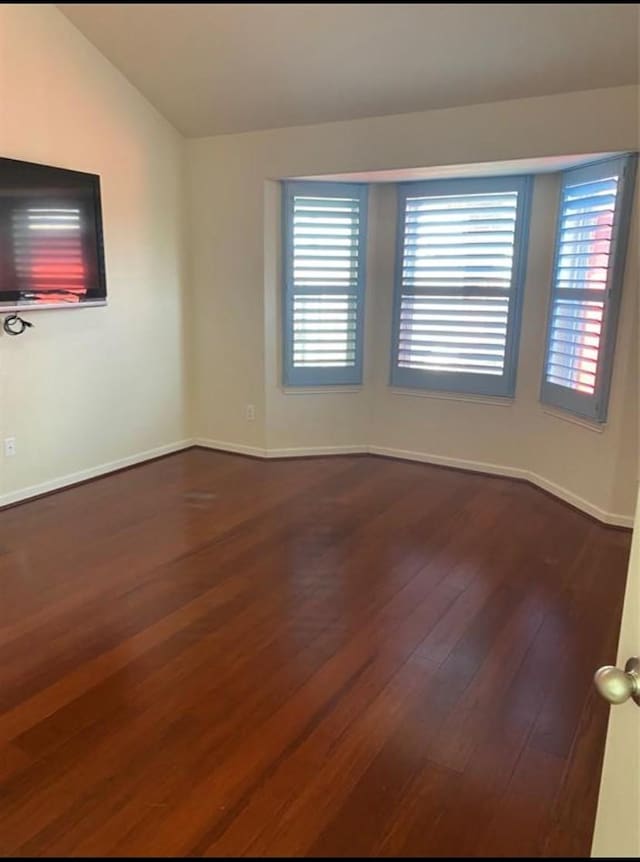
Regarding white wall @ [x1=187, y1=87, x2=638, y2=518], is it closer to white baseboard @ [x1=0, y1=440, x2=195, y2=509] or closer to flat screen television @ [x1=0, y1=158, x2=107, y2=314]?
white baseboard @ [x1=0, y1=440, x2=195, y2=509]

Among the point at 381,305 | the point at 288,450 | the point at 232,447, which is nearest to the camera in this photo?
the point at 381,305

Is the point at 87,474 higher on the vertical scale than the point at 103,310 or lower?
lower

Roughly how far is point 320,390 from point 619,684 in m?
4.22

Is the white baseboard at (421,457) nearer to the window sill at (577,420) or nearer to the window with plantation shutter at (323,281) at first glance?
the window sill at (577,420)

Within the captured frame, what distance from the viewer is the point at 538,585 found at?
3008 mm

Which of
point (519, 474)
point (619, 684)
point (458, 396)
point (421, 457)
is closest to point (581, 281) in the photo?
point (458, 396)

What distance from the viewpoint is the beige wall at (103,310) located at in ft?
12.1

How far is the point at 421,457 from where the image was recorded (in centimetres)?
496

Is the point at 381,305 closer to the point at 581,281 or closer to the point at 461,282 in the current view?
the point at 461,282

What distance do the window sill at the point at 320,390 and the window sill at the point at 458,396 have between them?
1.09 feet

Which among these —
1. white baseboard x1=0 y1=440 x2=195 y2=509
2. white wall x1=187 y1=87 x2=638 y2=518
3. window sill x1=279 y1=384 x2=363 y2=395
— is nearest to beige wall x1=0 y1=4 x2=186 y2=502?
white baseboard x1=0 y1=440 x2=195 y2=509

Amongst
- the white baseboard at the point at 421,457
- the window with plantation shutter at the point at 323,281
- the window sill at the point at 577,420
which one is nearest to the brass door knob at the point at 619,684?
the window sill at the point at 577,420

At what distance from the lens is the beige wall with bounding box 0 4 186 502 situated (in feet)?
12.1

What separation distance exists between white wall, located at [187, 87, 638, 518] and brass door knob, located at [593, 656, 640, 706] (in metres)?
3.09
